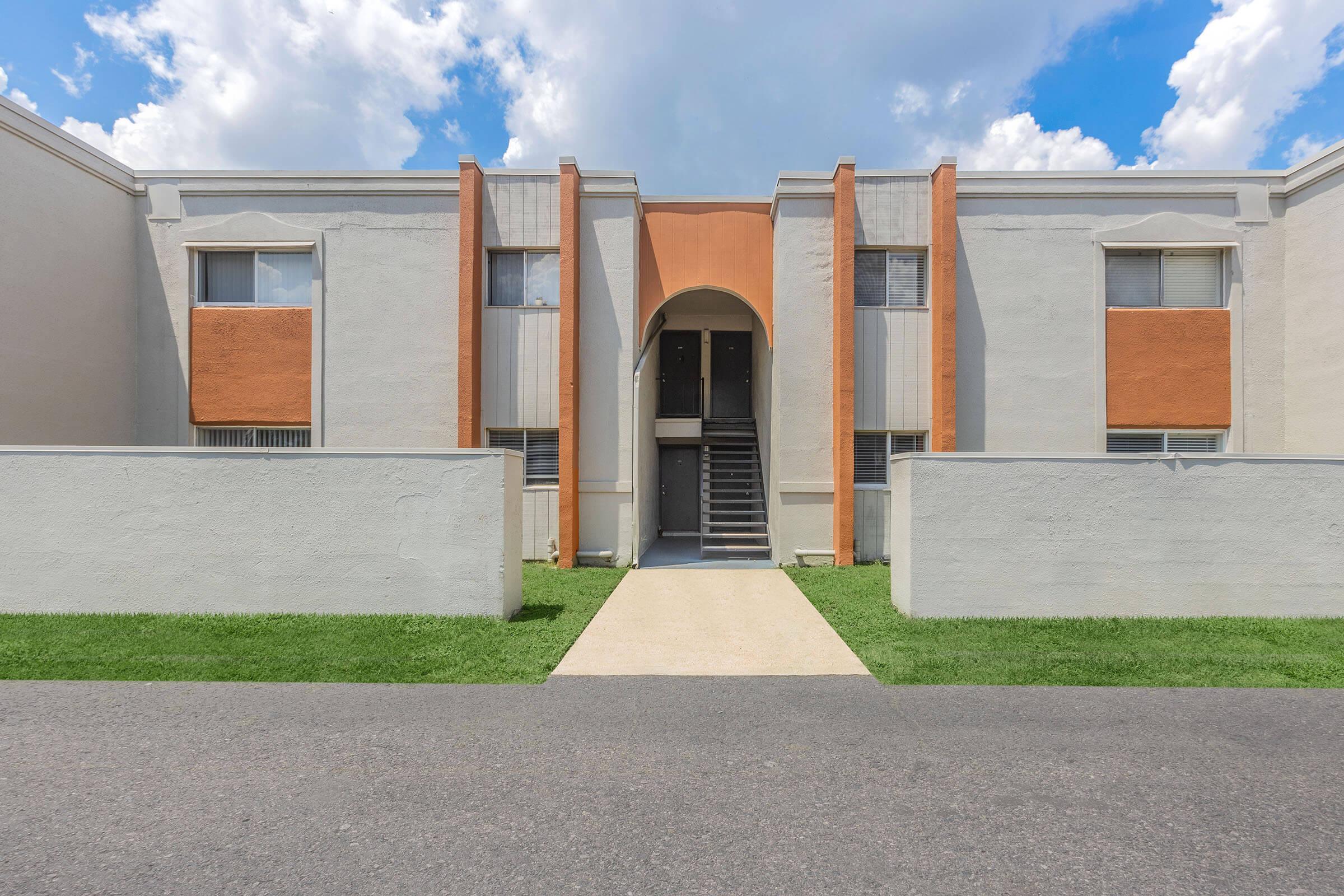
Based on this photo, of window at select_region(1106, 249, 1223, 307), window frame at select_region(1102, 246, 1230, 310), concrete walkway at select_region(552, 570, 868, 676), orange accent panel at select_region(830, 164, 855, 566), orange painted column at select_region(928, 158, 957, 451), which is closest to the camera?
concrete walkway at select_region(552, 570, 868, 676)

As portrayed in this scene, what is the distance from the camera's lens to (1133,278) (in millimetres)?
12016

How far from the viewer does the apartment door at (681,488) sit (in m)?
16.4

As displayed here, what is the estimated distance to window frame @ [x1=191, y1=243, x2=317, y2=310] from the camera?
12141 mm

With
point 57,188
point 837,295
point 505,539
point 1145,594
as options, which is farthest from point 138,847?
point 57,188

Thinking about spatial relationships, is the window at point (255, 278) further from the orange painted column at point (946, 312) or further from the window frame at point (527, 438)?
the orange painted column at point (946, 312)

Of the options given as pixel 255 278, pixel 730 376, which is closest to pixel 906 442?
pixel 730 376

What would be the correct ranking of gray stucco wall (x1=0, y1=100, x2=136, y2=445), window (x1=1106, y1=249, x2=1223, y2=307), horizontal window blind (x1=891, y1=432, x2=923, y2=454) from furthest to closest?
1. horizontal window blind (x1=891, y1=432, x2=923, y2=454)
2. window (x1=1106, y1=249, x2=1223, y2=307)
3. gray stucco wall (x1=0, y1=100, x2=136, y2=445)

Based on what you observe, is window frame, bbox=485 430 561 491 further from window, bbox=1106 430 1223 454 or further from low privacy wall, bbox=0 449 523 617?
window, bbox=1106 430 1223 454

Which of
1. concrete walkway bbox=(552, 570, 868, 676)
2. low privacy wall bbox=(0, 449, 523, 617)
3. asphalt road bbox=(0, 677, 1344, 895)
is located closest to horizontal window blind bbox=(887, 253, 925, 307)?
concrete walkway bbox=(552, 570, 868, 676)

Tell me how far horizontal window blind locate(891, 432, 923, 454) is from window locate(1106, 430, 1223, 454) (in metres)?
3.23

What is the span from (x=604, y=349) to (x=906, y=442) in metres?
5.69

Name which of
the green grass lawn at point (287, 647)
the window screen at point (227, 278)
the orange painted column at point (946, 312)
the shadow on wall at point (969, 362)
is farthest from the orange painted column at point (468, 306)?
the shadow on wall at point (969, 362)

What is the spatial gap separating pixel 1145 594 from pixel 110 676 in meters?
10.0

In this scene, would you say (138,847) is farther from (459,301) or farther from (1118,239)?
(1118,239)
